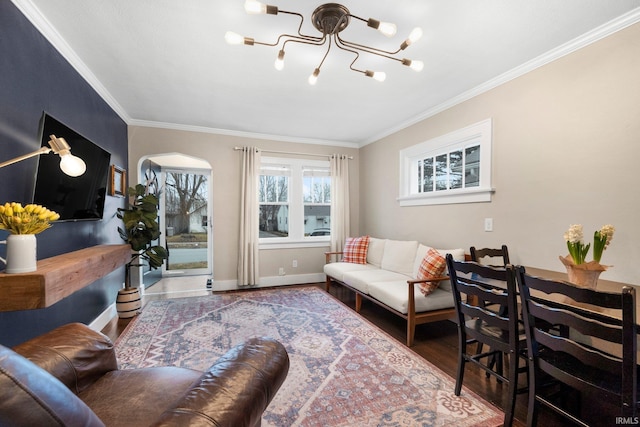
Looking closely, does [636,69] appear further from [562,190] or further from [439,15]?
[439,15]

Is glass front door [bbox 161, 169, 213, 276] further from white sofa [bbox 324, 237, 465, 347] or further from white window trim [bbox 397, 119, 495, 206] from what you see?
white window trim [bbox 397, 119, 495, 206]

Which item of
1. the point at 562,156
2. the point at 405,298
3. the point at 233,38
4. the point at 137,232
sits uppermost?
the point at 233,38

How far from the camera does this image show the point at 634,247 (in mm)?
1869

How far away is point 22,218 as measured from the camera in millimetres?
1394

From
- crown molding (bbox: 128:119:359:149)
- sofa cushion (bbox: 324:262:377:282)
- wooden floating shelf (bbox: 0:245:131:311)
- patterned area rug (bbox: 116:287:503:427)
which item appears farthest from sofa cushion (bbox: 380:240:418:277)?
wooden floating shelf (bbox: 0:245:131:311)

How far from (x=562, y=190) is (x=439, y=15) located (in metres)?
1.66

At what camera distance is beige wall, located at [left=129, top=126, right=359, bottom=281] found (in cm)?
408

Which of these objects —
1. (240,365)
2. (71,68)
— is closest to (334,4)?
(240,365)

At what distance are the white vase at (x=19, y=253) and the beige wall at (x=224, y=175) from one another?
2908mm

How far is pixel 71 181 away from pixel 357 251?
3.38 meters

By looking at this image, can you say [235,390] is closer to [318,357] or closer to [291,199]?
[318,357]

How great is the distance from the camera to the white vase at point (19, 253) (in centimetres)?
140

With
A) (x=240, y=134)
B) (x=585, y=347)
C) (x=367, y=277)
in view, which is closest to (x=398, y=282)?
(x=367, y=277)

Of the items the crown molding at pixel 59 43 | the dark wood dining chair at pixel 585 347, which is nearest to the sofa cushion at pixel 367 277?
the dark wood dining chair at pixel 585 347
